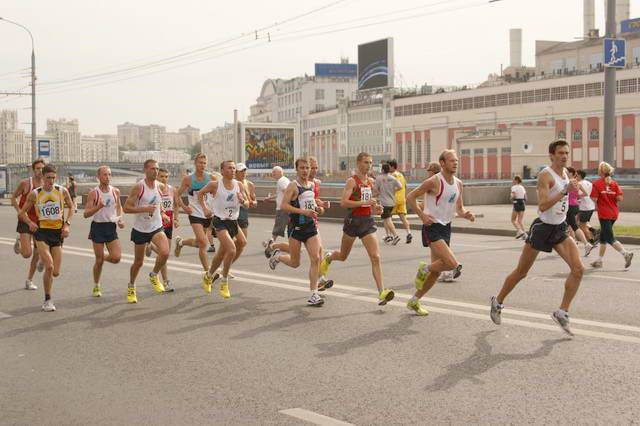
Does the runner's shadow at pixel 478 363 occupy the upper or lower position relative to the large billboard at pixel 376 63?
lower

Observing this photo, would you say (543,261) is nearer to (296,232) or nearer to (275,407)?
(296,232)

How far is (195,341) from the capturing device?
8.04 metres

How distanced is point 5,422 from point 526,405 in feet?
10.8

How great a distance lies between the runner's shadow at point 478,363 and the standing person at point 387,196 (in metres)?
11.1

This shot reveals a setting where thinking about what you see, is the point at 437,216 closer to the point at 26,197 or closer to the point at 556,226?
the point at 556,226

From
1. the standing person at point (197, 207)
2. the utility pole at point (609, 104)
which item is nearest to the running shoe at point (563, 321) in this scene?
the standing person at point (197, 207)

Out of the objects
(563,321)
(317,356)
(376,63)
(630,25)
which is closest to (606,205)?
(563,321)

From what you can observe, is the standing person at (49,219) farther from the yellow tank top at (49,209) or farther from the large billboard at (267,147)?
the large billboard at (267,147)

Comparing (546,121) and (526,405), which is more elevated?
(546,121)

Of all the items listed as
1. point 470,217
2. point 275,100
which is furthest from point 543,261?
point 275,100

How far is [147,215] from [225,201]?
97 centimetres

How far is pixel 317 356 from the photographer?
287 inches

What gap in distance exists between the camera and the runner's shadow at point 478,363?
20.7ft

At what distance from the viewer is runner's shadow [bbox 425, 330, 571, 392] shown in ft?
20.7
